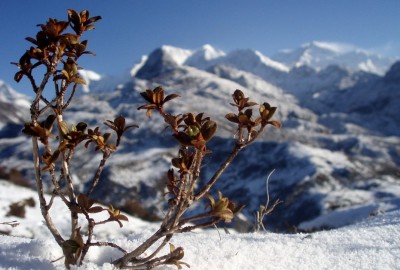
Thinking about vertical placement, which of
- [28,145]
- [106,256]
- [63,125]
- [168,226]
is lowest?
[28,145]

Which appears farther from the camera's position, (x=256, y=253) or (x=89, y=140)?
(x=256, y=253)

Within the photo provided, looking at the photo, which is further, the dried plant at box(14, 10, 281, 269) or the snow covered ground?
the snow covered ground

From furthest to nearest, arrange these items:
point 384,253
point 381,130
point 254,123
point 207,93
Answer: point 207,93 → point 381,130 → point 384,253 → point 254,123

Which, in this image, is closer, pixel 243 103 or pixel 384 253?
pixel 243 103

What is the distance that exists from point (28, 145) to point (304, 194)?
3358 inches

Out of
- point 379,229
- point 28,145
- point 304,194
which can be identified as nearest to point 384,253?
point 379,229

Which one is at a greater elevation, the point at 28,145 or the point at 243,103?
the point at 243,103

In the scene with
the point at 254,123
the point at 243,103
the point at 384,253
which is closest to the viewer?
the point at 254,123

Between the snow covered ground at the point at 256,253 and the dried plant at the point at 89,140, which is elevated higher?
the dried plant at the point at 89,140

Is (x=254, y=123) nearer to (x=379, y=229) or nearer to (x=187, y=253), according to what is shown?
(x=187, y=253)

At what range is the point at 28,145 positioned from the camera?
124 metres

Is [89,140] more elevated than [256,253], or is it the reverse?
[89,140]

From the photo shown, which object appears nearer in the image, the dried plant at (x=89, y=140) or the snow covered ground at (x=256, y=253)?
the dried plant at (x=89, y=140)

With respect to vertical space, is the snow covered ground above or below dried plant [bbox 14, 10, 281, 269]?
below
